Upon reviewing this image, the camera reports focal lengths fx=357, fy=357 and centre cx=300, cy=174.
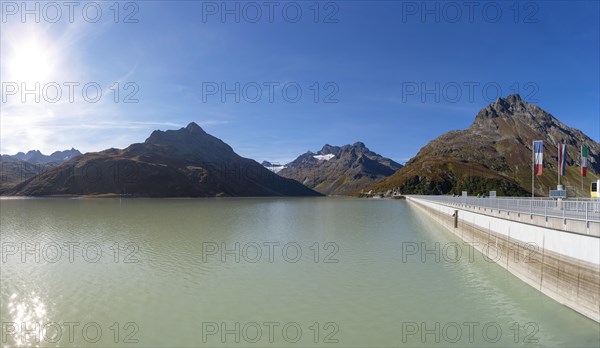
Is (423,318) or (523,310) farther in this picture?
(523,310)

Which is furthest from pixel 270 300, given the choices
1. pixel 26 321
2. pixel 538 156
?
pixel 538 156

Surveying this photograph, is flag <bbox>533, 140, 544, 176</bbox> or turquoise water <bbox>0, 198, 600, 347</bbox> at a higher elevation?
flag <bbox>533, 140, 544, 176</bbox>

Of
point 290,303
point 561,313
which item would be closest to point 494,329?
point 561,313

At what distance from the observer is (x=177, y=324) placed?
15.8 m

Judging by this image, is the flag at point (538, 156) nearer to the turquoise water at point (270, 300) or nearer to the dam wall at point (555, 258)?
the dam wall at point (555, 258)

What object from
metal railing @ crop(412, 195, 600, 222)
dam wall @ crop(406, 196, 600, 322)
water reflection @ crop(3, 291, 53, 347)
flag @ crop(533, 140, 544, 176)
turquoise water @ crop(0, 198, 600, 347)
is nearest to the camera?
water reflection @ crop(3, 291, 53, 347)

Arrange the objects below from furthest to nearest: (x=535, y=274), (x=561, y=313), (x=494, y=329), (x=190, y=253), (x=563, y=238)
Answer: (x=190, y=253)
(x=535, y=274)
(x=563, y=238)
(x=561, y=313)
(x=494, y=329)

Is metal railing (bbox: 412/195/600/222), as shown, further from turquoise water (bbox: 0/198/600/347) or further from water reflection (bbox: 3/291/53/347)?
water reflection (bbox: 3/291/53/347)

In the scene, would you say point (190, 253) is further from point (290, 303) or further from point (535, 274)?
point (535, 274)

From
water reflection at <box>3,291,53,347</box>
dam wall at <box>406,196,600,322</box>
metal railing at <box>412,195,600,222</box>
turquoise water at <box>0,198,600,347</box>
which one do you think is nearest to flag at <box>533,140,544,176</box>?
metal railing at <box>412,195,600,222</box>

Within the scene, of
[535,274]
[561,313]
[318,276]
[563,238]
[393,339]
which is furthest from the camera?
[318,276]

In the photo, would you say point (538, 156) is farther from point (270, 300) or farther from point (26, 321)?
point (26, 321)

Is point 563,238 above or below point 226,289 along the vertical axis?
above

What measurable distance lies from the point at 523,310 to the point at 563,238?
13.7ft
